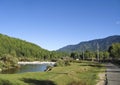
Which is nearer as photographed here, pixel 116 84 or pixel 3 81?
pixel 3 81

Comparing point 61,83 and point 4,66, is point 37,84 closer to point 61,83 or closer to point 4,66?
point 61,83

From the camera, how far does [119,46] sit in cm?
13638

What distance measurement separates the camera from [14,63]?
113688 mm

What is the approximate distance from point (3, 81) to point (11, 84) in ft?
3.58

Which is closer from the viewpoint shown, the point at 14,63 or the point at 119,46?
the point at 14,63

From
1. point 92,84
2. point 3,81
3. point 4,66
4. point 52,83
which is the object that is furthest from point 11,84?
point 4,66

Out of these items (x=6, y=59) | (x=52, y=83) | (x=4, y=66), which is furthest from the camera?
(x=6, y=59)

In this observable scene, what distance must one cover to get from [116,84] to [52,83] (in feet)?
23.4

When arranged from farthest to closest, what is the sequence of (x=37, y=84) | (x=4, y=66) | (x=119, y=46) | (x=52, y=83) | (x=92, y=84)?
(x=119, y=46)
(x=4, y=66)
(x=92, y=84)
(x=52, y=83)
(x=37, y=84)

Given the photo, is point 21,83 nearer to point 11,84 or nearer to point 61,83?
point 11,84

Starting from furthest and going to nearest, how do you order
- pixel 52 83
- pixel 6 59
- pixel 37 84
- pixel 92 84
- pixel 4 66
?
pixel 6 59 → pixel 4 66 → pixel 92 84 → pixel 52 83 → pixel 37 84

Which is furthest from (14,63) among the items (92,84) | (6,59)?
(92,84)

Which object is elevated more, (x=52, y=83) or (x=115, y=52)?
(x=115, y=52)

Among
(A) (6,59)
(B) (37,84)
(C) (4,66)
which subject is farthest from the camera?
(A) (6,59)
